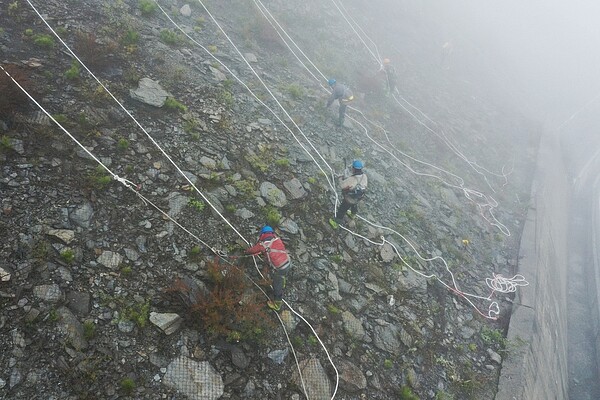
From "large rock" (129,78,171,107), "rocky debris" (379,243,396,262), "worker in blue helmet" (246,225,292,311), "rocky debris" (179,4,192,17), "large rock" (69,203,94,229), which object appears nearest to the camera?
"large rock" (69,203,94,229)

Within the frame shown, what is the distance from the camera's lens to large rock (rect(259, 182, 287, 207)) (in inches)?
309

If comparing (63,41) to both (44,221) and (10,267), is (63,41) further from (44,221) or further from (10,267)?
(10,267)

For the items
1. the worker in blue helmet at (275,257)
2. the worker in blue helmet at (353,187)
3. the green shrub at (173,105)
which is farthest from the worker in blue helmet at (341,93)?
Result: the worker in blue helmet at (275,257)

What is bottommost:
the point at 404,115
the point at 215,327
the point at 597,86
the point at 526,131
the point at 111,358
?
the point at 111,358

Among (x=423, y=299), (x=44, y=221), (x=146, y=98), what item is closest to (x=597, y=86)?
(x=423, y=299)

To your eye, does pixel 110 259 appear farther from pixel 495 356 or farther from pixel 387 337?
pixel 495 356

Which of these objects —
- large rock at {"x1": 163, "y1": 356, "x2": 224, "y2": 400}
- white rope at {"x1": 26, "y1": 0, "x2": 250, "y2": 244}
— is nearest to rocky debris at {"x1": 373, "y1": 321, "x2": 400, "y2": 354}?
white rope at {"x1": 26, "y1": 0, "x2": 250, "y2": 244}

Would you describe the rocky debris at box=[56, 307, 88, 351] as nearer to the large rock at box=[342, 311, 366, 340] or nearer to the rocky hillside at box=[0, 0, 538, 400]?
the rocky hillside at box=[0, 0, 538, 400]

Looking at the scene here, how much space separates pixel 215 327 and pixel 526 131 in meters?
19.5

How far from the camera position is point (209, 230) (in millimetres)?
6664

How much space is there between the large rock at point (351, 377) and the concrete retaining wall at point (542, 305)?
3.16 m

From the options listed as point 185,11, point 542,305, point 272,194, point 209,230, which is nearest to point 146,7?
point 185,11

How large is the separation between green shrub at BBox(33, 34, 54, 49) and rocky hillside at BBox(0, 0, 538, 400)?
1.9 inches

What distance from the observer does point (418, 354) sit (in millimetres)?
7414
